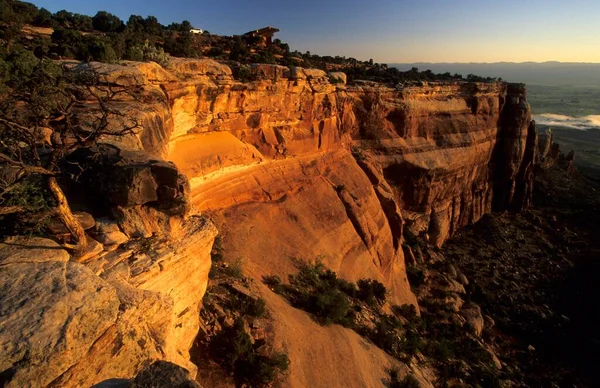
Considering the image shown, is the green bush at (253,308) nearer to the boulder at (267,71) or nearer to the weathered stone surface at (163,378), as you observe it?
the weathered stone surface at (163,378)

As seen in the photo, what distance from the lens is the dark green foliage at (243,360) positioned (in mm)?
9055

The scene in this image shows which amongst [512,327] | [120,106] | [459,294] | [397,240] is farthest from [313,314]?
[512,327]

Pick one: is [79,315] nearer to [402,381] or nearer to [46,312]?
[46,312]

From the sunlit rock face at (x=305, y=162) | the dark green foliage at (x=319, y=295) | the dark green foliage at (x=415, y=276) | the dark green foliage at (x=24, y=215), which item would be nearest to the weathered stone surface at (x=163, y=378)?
the sunlit rock face at (x=305, y=162)

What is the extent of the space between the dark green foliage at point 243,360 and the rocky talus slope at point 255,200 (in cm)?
74

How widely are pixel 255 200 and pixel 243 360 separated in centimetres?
944

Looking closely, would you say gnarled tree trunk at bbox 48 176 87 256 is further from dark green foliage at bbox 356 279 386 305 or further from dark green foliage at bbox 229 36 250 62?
dark green foliage at bbox 229 36 250 62

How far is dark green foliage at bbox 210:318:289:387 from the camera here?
29.7 feet

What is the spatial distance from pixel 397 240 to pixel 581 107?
17242 cm

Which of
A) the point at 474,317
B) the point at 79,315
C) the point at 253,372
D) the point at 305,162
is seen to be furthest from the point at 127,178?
the point at 474,317

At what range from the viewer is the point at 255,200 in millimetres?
17734

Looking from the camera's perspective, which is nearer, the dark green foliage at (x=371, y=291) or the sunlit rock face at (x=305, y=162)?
the sunlit rock face at (x=305, y=162)

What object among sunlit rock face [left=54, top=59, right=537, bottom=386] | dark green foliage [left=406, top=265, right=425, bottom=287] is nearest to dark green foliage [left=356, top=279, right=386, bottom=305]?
sunlit rock face [left=54, top=59, right=537, bottom=386]

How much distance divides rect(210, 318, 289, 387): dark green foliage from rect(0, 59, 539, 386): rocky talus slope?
0.74 m
